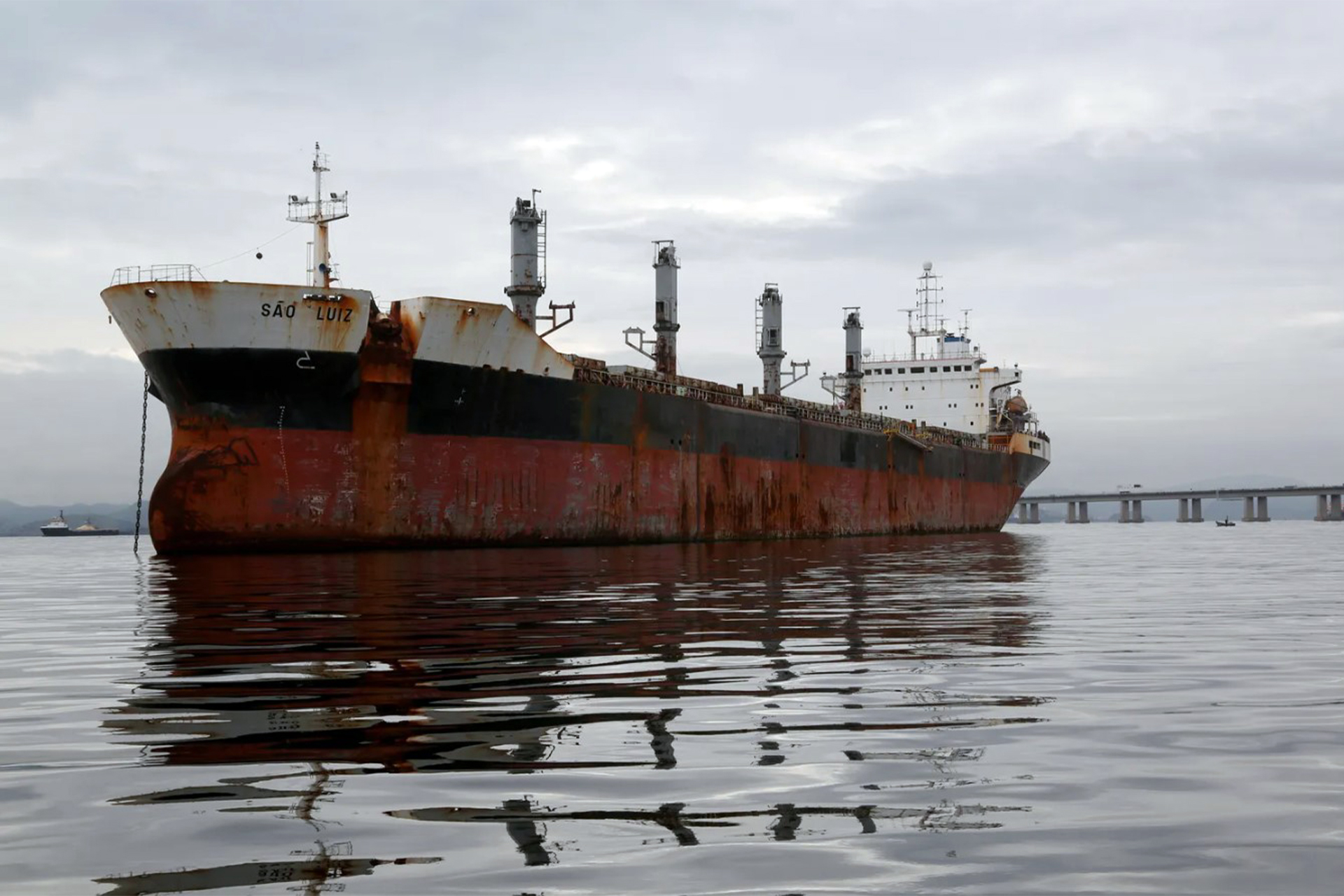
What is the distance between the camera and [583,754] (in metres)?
Result: 4.77

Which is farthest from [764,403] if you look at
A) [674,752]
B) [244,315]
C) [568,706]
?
[674,752]

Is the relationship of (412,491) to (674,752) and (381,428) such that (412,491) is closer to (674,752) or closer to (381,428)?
(381,428)

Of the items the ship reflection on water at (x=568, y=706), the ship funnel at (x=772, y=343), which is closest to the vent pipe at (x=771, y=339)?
the ship funnel at (x=772, y=343)

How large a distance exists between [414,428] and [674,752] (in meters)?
21.5

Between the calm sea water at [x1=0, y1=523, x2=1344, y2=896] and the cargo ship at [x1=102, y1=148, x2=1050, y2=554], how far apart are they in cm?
1374

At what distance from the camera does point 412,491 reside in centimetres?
2558

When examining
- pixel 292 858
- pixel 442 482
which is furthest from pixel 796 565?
pixel 292 858

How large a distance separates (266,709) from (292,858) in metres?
2.67

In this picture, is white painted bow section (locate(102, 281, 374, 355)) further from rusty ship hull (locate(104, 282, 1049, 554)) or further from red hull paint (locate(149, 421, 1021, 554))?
red hull paint (locate(149, 421, 1021, 554))

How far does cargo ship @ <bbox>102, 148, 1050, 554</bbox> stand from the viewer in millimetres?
24203

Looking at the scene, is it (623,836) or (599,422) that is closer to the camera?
(623,836)

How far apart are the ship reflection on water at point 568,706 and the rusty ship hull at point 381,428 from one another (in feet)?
36.1

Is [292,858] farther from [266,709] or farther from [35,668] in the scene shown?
[35,668]

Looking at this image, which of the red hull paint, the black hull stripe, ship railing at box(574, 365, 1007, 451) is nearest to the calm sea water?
the red hull paint
